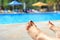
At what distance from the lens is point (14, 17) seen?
14812mm

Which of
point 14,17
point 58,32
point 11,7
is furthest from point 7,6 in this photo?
point 58,32

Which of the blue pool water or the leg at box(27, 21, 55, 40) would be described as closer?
the leg at box(27, 21, 55, 40)

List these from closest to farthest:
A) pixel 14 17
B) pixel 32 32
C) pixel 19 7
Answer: pixel 32 32 → pixel 14 17 → pixel 19 7

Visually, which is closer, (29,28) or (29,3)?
(29,28)

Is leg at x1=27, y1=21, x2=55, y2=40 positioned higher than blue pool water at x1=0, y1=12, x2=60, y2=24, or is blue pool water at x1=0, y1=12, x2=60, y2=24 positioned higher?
leg at x1=27, y1=21, x2=55, y2=40

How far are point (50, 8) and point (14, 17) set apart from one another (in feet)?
57.7

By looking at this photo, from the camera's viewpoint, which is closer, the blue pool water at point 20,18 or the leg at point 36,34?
the leg at point 36,34

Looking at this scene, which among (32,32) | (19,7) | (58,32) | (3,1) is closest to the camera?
(32,32)

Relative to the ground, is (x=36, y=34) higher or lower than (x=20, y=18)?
higher

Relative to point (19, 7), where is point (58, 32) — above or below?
above

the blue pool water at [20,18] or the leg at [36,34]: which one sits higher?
the leg at [36,34]

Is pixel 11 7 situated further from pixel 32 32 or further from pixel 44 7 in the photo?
pixel 32 32

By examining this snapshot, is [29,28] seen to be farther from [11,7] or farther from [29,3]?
[29,3]

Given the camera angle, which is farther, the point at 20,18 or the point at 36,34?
the point at 20,18
